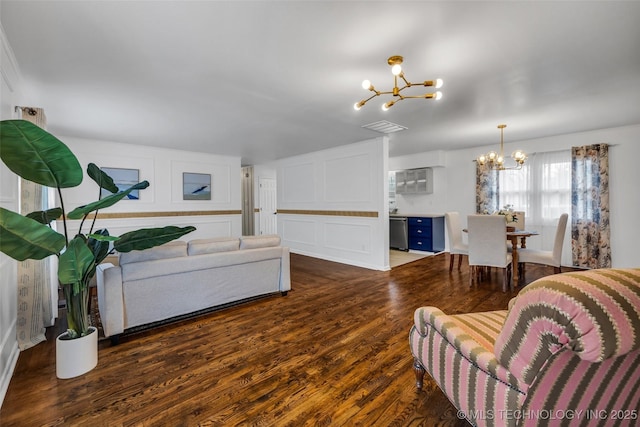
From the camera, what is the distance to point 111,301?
2.40m

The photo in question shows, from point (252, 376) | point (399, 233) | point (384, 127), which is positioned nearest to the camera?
point (252, 376)

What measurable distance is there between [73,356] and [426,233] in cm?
649

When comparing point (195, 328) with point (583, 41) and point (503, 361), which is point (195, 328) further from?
point (583, 41)

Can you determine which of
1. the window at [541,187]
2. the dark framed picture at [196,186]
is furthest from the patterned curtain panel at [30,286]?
the window at [541,187]

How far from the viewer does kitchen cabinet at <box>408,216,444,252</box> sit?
661 cm

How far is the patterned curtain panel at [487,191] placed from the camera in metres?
5.89

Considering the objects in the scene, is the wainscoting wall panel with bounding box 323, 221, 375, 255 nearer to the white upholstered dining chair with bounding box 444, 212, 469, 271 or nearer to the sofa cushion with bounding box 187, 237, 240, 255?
the white upholstered dining chair with bounding box 444, 212, 469, 271

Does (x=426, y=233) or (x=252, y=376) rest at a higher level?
(x=426, y=233)

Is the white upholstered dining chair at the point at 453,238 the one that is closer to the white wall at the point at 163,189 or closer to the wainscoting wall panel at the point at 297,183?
the wainscoting wall panel at the point at 297,183

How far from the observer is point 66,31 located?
193cm

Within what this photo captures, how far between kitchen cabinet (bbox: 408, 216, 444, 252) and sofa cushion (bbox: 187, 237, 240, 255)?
195 inches

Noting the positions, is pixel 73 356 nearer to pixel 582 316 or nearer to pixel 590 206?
pixel 582 316

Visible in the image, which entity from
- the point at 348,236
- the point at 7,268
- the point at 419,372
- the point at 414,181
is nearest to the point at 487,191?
the point at 414,181

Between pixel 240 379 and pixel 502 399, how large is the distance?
1.59m
